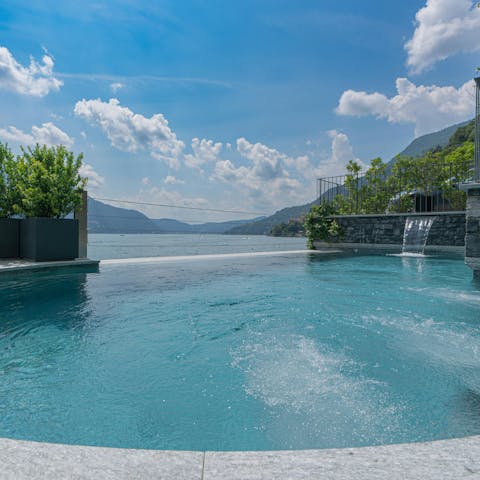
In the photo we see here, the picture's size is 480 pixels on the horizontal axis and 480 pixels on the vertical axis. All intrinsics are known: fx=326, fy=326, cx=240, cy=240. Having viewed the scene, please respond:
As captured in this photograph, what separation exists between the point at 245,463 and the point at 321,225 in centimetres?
1756

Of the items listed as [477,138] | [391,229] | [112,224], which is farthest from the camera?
[112,224]

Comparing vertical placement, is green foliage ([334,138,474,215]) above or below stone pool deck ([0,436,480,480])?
above

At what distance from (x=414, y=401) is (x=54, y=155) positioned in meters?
13.1

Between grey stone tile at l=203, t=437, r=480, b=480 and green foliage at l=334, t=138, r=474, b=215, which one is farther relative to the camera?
green foliage at l=334, t=138, r=474, b=215

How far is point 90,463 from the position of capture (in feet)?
4.66

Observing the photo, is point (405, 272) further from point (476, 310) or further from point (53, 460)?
point (53, 460)

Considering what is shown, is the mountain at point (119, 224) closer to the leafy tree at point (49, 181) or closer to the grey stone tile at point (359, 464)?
the leafy tree at point (49, 181)

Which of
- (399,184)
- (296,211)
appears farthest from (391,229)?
(296,211)

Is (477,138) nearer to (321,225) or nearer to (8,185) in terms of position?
(321,225)

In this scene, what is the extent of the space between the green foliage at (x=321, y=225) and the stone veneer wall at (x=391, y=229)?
44 centimetres

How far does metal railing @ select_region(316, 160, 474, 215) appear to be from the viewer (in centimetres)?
1958

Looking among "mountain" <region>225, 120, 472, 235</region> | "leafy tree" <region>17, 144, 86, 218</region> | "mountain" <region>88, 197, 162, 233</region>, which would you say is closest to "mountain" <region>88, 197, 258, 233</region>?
"mountain" <region>88, 197, 162, 233</region>

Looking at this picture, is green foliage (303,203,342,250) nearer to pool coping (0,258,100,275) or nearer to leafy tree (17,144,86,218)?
pool coping (0,258,100,275)

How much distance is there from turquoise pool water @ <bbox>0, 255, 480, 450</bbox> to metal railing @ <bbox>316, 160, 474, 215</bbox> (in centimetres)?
1509
